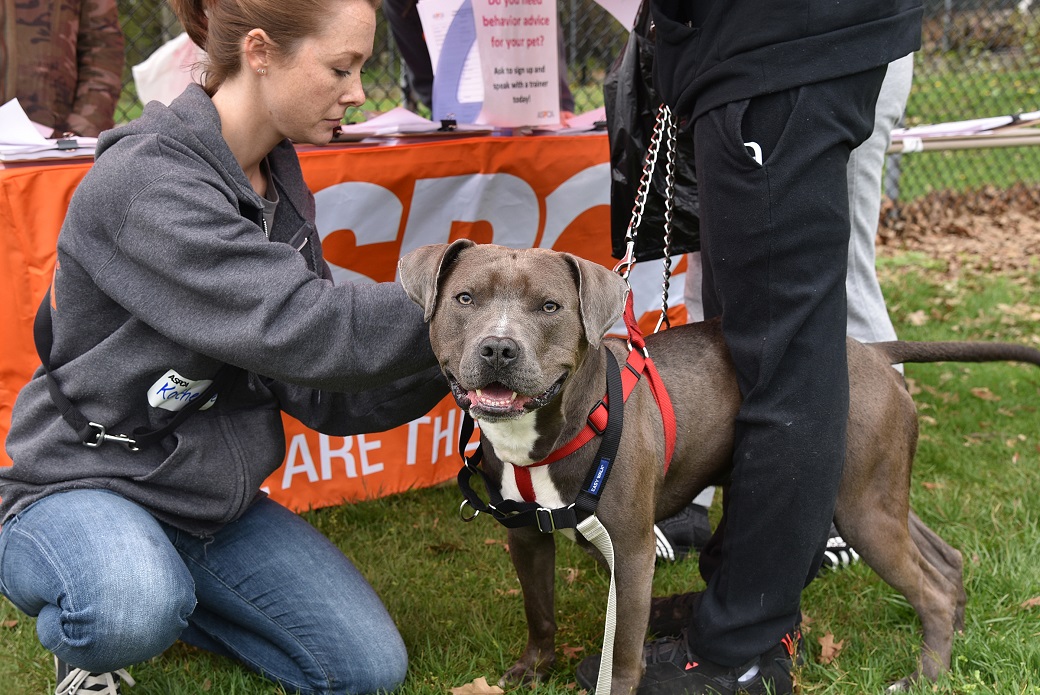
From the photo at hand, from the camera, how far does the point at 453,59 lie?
4395 mm

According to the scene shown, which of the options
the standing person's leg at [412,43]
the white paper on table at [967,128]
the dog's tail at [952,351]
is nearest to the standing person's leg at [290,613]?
the dog's tail at [952,351]

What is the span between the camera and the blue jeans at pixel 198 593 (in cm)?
264

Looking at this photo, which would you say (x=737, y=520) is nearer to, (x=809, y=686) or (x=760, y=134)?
(x=809, y=686)

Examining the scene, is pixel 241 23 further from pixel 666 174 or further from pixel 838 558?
pixel 838 558

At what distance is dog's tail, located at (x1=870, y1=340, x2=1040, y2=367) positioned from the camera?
10.3ft

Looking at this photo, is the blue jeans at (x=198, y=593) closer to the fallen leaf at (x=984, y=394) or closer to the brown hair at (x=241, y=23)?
the brown hair at (x=241, y=23)

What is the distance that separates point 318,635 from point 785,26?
214cm

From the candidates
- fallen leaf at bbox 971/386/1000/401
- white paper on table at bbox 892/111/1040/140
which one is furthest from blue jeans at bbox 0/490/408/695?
white paper on table at bbox 892/111/1040/140

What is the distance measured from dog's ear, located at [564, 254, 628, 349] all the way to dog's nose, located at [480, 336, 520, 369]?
0.23 meters

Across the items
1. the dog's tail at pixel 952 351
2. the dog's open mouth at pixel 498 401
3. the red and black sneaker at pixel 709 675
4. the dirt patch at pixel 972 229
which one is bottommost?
the dirt patch at pixel 972 229

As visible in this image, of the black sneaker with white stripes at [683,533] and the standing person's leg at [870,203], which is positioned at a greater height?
the standing person's leg at [870,203]

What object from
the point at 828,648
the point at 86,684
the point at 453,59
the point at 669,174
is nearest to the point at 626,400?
the point at 669,174

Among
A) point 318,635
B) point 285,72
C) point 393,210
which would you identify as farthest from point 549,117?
point 318,635

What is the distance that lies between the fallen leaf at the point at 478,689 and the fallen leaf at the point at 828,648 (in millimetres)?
1006
